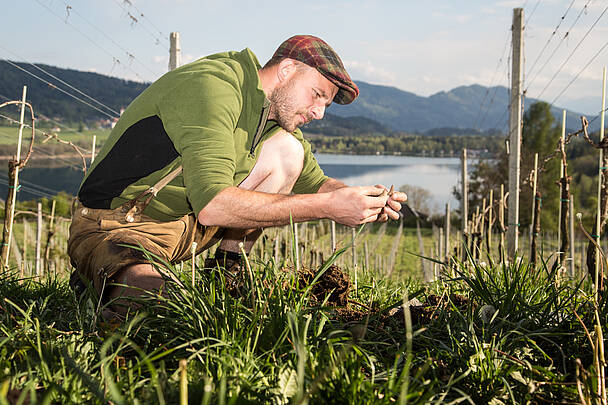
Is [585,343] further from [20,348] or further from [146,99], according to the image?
[146,99]

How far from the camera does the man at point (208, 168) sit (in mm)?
2057

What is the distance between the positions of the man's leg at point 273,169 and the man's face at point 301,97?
0.66 feet

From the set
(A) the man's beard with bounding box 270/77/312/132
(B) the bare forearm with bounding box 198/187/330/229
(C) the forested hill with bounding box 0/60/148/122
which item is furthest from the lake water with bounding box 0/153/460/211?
(B) the bare forearm with bounding box 198/187/330/229

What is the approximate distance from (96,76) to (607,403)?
63.9 meters

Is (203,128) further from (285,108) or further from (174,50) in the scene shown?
(174,50)

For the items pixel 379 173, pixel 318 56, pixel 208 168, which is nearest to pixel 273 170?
pixel 318 56

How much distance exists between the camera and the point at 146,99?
2334mm

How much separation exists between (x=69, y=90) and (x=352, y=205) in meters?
69.2

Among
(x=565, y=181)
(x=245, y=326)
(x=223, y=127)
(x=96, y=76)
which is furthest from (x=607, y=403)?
(x=96, y=76)

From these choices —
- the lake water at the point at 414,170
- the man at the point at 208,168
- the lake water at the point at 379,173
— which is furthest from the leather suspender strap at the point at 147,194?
the lake water at the point at 414,170

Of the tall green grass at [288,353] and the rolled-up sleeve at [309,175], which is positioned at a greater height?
the rolled-up sleeve at [309,175]

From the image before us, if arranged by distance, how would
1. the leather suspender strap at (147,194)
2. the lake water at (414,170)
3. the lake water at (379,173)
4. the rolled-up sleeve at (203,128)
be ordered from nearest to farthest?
1. the rolled-up sleeve at (203,128)
2. the leather suspender strap at (147,194)
3. the lake water at (379,173)
4. the lake water at (414,170)

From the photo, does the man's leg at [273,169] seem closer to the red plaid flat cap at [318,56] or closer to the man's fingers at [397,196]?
the red plaid flat cap at [318,56]

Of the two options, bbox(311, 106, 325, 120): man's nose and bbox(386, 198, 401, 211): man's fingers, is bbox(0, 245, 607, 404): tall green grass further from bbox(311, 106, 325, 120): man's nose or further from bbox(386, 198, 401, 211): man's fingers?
bbox(311, 106, 325, 120): man's nose
